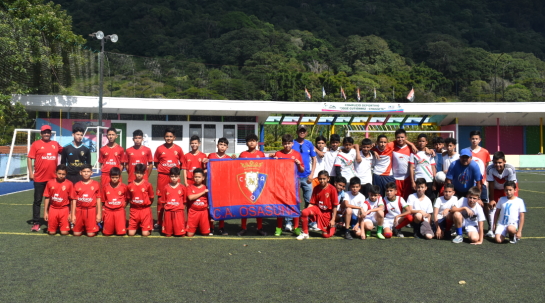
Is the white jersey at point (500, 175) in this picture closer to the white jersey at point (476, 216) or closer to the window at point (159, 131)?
the white jersey at point (476, 216)

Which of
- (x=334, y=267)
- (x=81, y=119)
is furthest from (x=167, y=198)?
(x=81, y=119)

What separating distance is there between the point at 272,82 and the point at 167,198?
5049 centimetres

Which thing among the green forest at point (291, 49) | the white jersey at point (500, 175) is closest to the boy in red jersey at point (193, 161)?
the white jersey at point (500, 175)

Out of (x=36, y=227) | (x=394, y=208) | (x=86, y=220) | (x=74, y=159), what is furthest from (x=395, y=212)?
(x=36, y=227)

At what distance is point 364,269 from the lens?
5113mm

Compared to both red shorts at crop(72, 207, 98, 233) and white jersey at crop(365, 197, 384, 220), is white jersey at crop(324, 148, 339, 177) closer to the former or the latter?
white jersey at crop(365, 197, 384, 220)

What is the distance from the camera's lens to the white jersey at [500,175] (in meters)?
6.89

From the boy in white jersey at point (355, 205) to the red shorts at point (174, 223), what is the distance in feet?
7.55

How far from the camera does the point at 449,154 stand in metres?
7.33

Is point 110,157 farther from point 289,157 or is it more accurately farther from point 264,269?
point 264,269

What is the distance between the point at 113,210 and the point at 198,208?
118 centimetres

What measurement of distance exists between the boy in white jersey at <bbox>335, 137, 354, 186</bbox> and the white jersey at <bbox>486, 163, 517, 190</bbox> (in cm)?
194

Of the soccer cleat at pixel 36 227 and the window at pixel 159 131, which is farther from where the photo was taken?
the window at pixel 159 131

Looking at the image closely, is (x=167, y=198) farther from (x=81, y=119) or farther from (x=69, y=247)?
(x=81, y=119)
